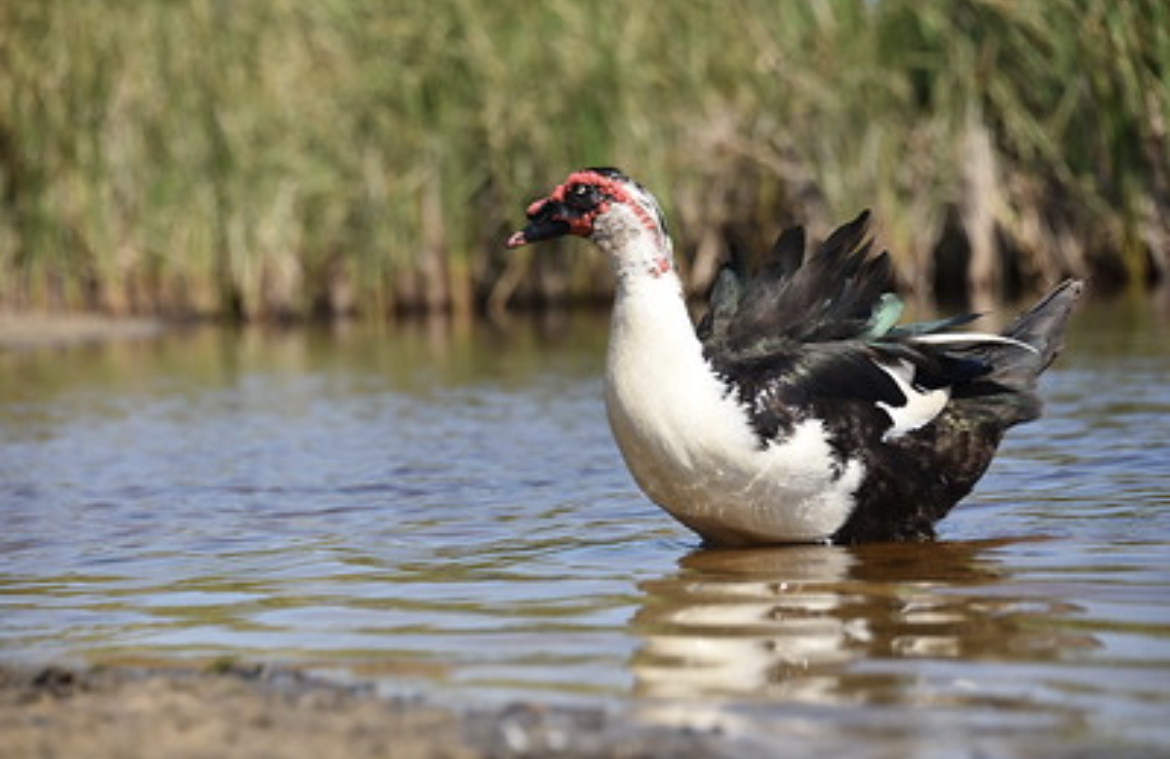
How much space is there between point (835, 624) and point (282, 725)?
1.73 metres

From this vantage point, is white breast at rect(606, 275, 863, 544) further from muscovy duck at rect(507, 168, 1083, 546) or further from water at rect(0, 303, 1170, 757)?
water at rect(0, 303, 1170, 757)

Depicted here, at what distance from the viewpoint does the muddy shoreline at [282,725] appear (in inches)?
161

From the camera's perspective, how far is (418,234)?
20.1 metres

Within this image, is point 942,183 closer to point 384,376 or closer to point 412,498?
point 384,376

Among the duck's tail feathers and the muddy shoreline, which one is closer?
the muddy shoreline

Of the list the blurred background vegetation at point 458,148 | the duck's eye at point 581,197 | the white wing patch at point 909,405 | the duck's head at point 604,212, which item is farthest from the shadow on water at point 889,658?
the blurred background vegetation at point 458,148

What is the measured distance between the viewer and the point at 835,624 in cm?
555

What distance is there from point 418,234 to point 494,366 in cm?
557

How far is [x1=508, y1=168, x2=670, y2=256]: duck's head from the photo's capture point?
686 centimetres

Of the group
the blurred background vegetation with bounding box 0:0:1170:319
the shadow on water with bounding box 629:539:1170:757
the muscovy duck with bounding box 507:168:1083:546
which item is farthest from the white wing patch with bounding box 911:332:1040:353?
the blurred background vegetation with bounding box 0:0:1170:319

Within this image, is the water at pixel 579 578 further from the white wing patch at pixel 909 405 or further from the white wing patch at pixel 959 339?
the white wing patch at pixel 959 339

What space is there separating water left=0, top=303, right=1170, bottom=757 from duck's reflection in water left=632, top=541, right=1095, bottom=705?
0.05ft

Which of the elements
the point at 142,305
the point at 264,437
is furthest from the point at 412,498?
the point at 142,305

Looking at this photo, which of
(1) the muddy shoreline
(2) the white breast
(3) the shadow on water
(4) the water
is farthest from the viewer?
(2) the white breast
